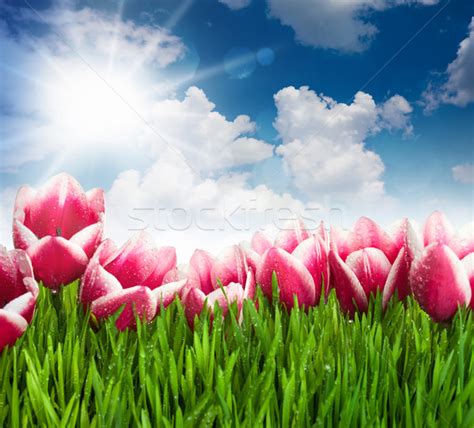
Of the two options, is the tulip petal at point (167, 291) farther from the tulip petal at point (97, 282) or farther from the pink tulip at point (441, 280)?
the pink tulip at point (441, 280)

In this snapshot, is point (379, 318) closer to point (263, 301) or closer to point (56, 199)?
point (263, 301)

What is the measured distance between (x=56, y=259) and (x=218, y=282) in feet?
0.80

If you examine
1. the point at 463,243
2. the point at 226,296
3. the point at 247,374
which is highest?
the point at 463,243

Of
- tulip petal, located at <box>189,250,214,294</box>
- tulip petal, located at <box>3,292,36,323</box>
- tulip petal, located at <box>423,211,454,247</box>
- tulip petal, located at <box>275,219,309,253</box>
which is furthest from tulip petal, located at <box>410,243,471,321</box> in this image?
tulip petal, located at <box>3,292,36,323</box>

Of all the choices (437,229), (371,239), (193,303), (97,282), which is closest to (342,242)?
(371,239)

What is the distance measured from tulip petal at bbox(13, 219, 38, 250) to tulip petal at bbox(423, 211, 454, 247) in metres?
0.61

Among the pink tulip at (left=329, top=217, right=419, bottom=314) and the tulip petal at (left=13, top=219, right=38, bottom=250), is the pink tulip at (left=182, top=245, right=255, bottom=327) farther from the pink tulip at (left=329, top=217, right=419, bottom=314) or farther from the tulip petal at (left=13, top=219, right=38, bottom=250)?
the tulip petal at (left=13, top=219, right=38, bottom=250)

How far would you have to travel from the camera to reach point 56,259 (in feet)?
3.07

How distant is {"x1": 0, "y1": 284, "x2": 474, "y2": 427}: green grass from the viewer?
72cm

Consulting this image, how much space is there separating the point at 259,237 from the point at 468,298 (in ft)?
1.21

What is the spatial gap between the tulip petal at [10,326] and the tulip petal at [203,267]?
0.30 m

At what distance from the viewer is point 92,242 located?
978 mm

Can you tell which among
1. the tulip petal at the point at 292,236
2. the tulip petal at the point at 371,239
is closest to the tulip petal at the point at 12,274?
the tulip petal at the point at 292,236

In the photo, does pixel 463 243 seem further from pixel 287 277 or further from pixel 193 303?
pixel 193 303
